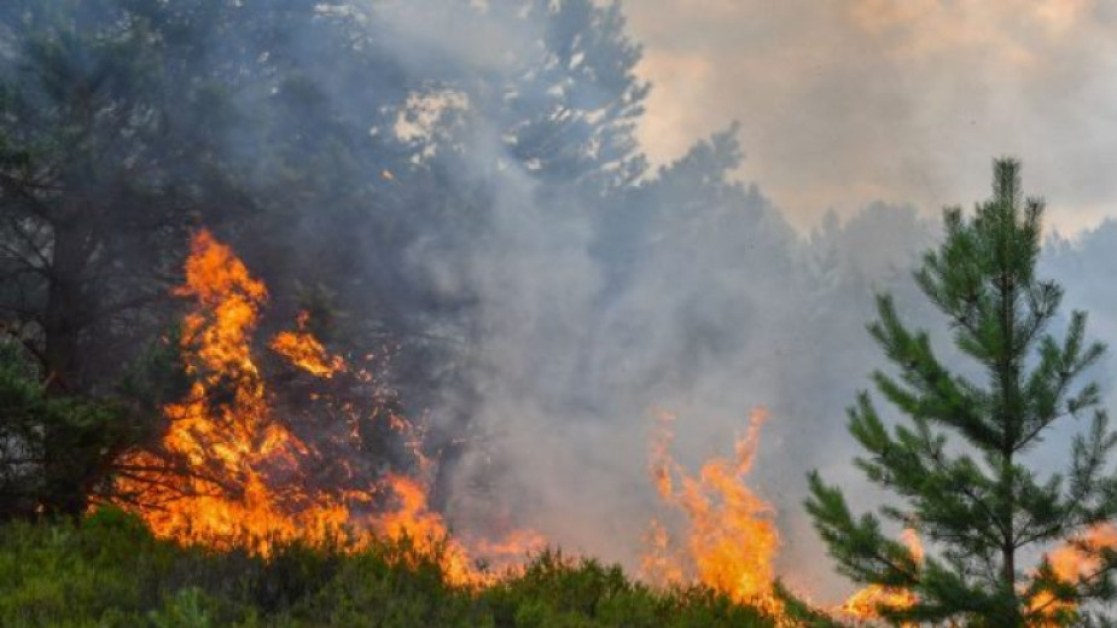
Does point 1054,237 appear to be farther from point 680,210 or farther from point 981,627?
point 981,627

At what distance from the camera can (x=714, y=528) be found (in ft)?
78.6

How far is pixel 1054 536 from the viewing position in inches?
308

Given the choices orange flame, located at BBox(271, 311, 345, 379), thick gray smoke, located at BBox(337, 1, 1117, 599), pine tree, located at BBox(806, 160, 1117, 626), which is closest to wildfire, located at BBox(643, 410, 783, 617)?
thick gray smoke, located at BBox(337, 1, 1117, 599)

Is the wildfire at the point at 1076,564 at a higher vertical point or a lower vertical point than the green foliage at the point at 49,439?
lower

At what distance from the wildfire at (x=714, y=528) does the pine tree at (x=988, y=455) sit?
12202 mm

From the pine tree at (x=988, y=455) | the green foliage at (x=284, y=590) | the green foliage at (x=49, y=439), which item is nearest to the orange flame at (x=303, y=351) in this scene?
the green foliage at (x=49, y=439)

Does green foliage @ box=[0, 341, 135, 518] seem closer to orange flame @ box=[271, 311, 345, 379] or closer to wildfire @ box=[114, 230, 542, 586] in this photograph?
wildfire @ box=[114, 230, 542, 586]

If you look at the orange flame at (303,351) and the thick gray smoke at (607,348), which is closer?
the orange flame at (303,351)

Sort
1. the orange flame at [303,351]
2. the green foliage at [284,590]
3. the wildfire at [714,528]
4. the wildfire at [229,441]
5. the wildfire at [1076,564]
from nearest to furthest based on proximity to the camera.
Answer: the green foliage at [284,590] < the wildfire at [1076,564] < the wildfire at [229,441] < the orange flame at [303,351] < the wildfire at [714,528]

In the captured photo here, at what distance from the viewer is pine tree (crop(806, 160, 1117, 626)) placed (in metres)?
7.69

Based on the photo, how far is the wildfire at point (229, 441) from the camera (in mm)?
12734

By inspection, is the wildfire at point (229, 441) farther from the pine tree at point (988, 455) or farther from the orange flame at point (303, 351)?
the pine tree at point (988, 455)

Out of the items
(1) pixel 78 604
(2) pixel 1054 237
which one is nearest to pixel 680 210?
(1) pixel 78 604

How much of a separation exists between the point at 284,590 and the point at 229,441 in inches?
290
